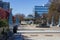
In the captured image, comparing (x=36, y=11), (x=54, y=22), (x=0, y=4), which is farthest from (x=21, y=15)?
(x=54, y=22)

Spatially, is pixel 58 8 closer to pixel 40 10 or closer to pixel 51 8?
pixel 51 8

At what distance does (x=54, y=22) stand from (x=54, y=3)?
12.6 m

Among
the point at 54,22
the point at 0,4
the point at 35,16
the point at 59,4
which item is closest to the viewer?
the point at 59,4

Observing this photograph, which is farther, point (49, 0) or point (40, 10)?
point (40, 10)

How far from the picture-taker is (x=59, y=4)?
156ft

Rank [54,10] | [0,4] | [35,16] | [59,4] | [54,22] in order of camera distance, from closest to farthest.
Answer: [59,4], [54,10], [54,22], [0,4], [35,16]

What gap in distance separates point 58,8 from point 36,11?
52.0m

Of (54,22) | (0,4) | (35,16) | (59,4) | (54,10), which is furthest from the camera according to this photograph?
(35,16)

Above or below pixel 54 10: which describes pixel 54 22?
below

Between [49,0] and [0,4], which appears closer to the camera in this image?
[49,0]

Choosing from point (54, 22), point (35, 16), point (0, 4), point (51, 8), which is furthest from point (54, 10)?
point (35, 16)

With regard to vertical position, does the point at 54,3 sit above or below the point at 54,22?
above

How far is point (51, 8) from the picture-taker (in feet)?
169

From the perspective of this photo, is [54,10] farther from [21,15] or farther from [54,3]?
[21,15]
